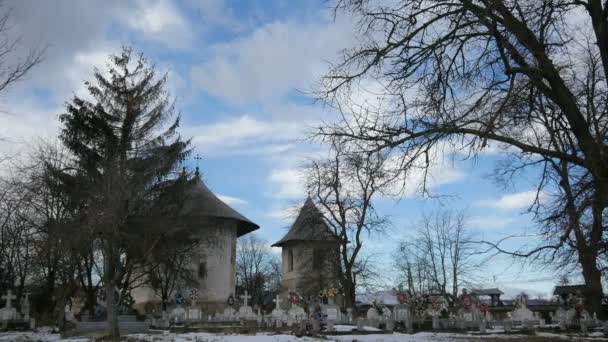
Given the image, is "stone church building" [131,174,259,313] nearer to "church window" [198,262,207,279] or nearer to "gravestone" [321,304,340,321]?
"church window" [198,262,207,279]

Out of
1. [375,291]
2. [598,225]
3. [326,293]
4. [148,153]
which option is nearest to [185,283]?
[326,293]

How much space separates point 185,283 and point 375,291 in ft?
42.9

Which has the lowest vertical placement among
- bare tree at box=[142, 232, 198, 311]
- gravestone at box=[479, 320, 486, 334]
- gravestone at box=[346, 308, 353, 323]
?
gravestone at box=[479, 320, 486, 334]

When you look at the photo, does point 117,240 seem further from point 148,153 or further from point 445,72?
point 445,72

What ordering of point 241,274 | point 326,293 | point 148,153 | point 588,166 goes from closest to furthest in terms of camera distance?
point 588,166 → point 148,153 → point 326,293 → point 241,274

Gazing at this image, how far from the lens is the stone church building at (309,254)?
1447 inches

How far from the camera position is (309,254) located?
49844 millimetres

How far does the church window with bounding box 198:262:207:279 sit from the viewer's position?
4322cm

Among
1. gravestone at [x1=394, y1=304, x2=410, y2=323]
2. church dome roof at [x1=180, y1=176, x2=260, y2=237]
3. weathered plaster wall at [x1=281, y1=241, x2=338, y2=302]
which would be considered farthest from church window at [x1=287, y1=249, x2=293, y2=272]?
gravestone at [x1=394, y1=304, x2=410, y2=323]

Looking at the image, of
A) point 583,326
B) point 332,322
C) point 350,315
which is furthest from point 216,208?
point 583,326

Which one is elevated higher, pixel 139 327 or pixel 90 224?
pixel 90 224

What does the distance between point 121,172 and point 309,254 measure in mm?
32125

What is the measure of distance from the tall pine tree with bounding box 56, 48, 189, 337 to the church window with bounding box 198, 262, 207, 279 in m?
13.4

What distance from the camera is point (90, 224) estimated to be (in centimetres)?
1789
